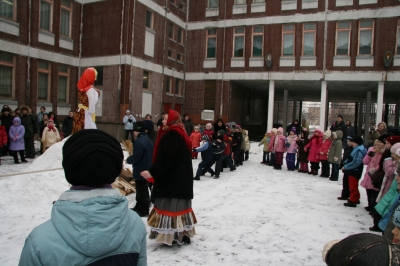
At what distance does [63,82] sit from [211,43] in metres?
10.8

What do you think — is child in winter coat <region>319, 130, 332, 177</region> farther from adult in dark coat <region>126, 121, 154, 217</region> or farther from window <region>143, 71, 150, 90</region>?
window <region>143, 71, 150, 90</region>

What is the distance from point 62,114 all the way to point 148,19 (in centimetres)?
783

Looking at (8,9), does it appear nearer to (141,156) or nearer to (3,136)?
(3,136)

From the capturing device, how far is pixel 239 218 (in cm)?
593

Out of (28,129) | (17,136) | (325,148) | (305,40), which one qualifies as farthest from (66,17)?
(325,148)

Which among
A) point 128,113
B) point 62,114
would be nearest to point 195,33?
point 128,113

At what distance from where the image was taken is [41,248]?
1.28 meters

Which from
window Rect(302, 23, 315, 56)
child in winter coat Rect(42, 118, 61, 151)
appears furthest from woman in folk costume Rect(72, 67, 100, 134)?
window Rect(302, 23, 315, 56)

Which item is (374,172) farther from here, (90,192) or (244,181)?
(90,192)

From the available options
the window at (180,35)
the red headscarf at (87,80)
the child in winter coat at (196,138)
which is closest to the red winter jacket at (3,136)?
the red headscarf at (87,80)

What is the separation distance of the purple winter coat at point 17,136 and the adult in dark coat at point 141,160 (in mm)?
6909

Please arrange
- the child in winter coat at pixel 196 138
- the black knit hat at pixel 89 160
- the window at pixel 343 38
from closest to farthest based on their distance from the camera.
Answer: the black knit hat at pixel 89 160 < the child in winter coat at pixel 196 138 < the window at pixel 343 38

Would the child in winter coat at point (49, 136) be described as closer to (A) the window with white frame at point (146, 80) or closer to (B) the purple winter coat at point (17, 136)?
(B) the purple winter coat at point (17, 136)

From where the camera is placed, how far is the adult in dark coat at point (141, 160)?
547 cm
